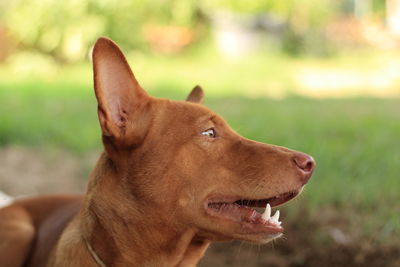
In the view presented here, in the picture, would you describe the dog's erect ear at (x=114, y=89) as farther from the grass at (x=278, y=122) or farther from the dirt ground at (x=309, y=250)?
the grass at (x=278, y=122)

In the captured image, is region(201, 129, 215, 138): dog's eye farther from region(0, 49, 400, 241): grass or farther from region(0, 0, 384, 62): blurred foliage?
region(0, 0, 384, 62): blurred foliage

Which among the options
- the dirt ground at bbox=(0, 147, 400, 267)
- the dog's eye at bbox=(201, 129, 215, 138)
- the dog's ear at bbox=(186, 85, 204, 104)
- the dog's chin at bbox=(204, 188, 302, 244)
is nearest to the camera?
the dog's chin at bbox=(204, 188, 302, 244)

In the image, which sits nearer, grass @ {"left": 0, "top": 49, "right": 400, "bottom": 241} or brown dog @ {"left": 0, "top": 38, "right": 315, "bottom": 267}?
brown dog @ {"left": 0, "top": 38, "right": 315, "bottom": 267}

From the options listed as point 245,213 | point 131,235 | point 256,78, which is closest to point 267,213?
point 245,213

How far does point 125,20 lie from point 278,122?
23.5ft

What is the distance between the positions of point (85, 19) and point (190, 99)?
10268 mm

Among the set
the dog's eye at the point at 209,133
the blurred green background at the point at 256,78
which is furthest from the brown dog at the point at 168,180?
the blurred green background at the point at 256,78

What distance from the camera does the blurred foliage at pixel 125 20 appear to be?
13.2 metres

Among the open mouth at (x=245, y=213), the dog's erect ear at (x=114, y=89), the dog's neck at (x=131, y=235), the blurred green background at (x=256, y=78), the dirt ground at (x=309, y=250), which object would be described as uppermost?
the dog's erect ear at (x=114, y=89)


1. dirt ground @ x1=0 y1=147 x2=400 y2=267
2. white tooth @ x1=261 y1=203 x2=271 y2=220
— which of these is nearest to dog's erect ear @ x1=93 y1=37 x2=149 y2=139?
white tooth @ x1=261 y1=203 x2=271 y2=220

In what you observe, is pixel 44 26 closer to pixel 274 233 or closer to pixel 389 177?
pixel 389 177

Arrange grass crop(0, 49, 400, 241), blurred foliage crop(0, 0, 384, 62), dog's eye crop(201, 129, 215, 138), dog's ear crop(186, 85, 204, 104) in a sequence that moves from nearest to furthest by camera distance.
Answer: dog's eye crop(201, 129, 215, 138)
dog's ear crop(186, 85, 204, 104)
grass crop(0, 49, 400, 241)
blurred foliage crop(0, 0, 384, 62)

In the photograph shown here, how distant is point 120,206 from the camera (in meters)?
2.90

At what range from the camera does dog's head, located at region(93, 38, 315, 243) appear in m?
2.82
